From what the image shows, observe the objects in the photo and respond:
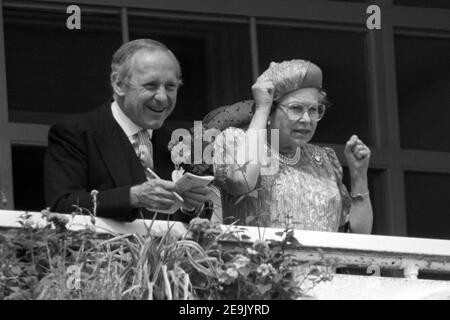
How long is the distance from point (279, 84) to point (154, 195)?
129 centimetres

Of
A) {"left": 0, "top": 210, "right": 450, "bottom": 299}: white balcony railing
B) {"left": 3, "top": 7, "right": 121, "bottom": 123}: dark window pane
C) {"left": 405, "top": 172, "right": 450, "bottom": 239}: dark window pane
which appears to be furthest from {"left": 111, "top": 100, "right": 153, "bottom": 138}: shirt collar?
{"left": 405, "top": 172, "right": 450, "bottom": 239}: dark window pane

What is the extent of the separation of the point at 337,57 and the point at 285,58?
32 cm

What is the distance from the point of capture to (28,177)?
12.8 metres

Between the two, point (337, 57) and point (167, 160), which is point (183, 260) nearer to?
point (167, 160)

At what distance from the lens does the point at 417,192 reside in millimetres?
13523

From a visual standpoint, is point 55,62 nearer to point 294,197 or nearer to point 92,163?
point 294,197

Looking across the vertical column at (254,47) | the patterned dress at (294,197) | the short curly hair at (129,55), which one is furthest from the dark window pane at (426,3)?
the short curly hair at (129,55)

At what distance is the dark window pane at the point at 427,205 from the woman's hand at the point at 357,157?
1.87 metres

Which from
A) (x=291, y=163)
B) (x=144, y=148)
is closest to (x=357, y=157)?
(x=291, y=163)

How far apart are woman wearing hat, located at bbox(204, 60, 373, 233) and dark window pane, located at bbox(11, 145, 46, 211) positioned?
137cm

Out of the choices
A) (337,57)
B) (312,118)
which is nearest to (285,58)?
(337,57)

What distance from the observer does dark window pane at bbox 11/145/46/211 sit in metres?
12.7
